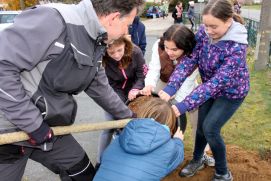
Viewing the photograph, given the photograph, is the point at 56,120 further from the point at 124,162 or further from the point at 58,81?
the point at 124,162

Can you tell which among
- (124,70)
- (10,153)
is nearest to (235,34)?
(124,70)

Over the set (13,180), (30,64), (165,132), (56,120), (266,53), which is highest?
(30,64)

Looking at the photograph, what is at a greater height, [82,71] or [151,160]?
[82,71]

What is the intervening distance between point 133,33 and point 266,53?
13.6 ft

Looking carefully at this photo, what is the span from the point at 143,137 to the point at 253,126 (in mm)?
2924

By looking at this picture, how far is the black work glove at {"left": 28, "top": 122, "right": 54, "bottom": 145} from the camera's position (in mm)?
1938

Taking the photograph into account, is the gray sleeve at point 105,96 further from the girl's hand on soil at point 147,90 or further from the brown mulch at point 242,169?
the brown mulch at point 242,169

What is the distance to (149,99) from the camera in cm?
263

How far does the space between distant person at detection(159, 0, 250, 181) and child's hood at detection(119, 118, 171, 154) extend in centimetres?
47

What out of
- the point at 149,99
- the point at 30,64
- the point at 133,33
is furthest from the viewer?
the point at 133,33

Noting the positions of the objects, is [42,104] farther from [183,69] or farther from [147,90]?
[183,69]

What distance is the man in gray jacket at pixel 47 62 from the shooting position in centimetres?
172

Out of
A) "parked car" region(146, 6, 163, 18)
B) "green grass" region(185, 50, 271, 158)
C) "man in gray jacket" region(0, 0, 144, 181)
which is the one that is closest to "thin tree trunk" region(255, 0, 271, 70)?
"green grass" region(185, 50, 271, 158)

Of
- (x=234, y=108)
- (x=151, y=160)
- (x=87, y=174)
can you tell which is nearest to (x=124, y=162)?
(x=151, y=160)
